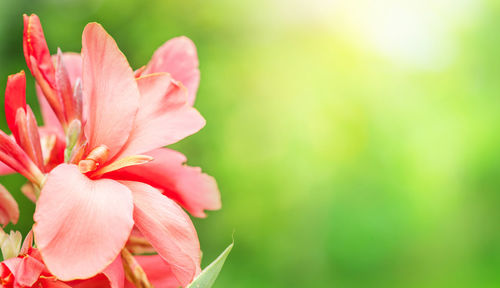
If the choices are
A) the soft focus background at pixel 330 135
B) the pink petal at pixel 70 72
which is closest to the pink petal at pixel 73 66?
the pink petal at pixel 70 72

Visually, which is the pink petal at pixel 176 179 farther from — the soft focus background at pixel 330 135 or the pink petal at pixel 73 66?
the soft focus background at pixel 330 135

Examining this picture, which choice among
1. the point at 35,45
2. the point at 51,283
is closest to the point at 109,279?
the point at 51,283

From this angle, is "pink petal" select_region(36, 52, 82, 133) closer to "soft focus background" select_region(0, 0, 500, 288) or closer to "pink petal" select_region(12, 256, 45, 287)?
Answer: "pink petal" select_region(12, 256, 45, 287)

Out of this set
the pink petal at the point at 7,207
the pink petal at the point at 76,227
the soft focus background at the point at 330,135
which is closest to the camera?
the pink petal at the point at 76,227

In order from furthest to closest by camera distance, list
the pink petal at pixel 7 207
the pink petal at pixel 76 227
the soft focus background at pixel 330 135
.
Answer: the soft focus background at pixel 330 135 < the pink petal at pixel 7 207 < the pink petal at pixel 76 227

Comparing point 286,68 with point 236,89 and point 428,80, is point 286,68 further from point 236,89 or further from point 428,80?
point 428,80

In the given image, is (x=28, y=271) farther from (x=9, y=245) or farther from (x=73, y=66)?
(x=73, y=66)

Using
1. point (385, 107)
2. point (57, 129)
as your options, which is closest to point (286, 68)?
point (385, 107)
